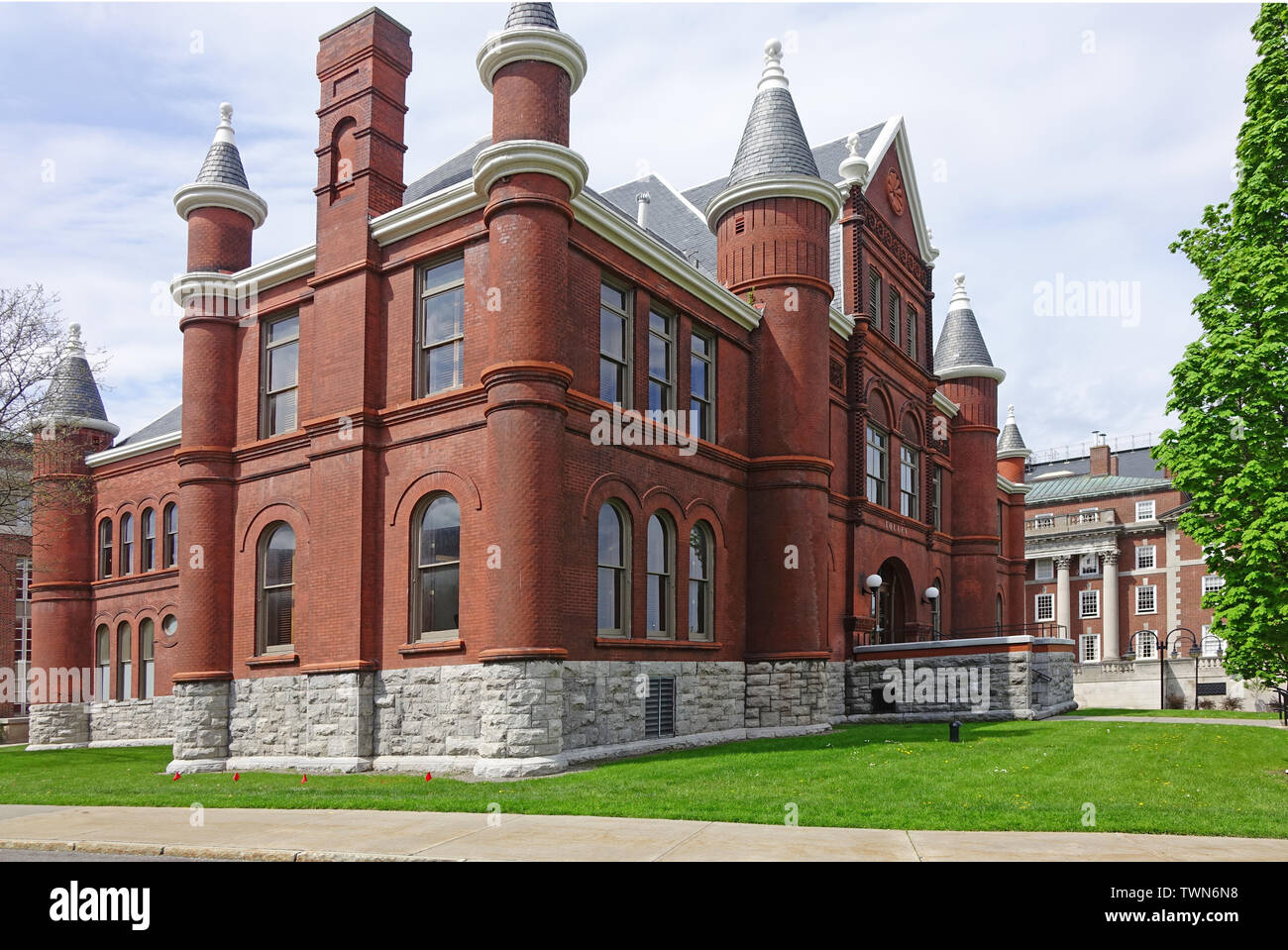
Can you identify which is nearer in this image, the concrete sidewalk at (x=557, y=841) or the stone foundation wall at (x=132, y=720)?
the concrete sidewalk at (x=557, y=841)

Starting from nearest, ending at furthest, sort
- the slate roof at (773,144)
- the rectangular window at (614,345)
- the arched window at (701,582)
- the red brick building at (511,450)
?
the red brick building at (511,450) → the rectangular window at (614,345) → the arched window at (701,582) → the slate roof at (773,144)

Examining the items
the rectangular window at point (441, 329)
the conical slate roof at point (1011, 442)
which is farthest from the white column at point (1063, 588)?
the rectangular window at point (441, 329)

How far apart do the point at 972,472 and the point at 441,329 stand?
23436mm

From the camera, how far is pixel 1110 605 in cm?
7275

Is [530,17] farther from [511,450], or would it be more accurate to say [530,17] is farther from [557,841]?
[557,841]

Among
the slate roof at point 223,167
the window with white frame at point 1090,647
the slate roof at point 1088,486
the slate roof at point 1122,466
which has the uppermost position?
the slate roof at point 223,167

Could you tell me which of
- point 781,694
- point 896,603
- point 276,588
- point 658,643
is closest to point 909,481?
point 896,603

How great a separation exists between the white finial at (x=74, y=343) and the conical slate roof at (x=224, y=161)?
11.1 metres

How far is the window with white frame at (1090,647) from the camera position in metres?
74.1

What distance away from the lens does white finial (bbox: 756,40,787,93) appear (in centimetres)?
2538

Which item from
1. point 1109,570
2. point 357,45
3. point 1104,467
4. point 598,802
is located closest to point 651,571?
point 598,802

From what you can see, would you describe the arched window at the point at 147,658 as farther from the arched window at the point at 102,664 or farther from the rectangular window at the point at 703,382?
the rectangular window at the point at 703,382

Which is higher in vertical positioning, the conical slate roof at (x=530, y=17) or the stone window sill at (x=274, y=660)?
the conical slate roof at (x=530, y=17)

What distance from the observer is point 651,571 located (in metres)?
20.8
